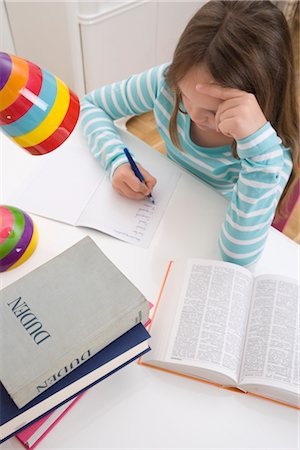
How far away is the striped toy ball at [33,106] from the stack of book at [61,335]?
0.18 metres

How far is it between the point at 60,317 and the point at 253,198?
41 cm

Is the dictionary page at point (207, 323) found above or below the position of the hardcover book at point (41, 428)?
above

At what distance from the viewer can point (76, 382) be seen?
20.3 inches

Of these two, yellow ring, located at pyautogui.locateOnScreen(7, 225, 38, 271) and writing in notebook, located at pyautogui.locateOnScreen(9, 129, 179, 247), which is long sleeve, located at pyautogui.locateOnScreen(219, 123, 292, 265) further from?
yellow ring, located at pyautogui.locateOnScreen(7, 225, 38, 271)

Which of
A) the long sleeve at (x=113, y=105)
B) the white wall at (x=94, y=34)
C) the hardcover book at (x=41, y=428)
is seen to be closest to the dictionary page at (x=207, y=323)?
the hardcover book at (x=41, y=428)

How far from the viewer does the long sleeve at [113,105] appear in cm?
89

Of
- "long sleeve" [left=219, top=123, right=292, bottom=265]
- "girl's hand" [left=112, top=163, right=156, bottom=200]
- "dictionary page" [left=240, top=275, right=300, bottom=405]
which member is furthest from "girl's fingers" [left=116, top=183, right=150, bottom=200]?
"dictionary page" [left=240, top=275, right=300, bottom=405]

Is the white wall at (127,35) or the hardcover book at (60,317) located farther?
the white wall at (127,35)

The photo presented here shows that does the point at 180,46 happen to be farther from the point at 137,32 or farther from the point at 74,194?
the point at 137,32

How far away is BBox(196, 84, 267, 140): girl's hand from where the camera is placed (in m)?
0.68

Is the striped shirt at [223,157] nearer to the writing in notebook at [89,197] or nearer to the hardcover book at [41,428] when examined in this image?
the writing in notebook at [89,197]

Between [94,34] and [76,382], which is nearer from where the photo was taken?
[76,382]

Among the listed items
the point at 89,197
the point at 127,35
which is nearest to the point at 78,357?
A: the point at 89,197

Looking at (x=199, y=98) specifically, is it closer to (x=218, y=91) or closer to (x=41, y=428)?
(x=218, y=91)
